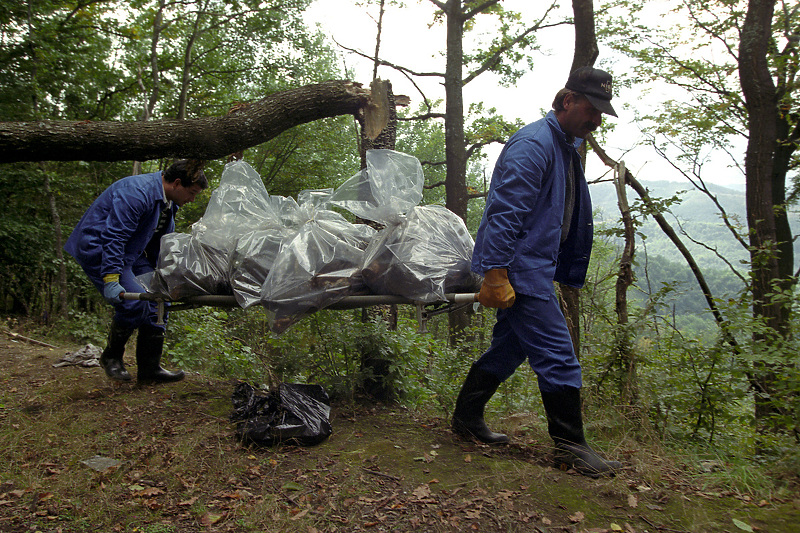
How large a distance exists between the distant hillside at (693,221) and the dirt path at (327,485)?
2.60 metres

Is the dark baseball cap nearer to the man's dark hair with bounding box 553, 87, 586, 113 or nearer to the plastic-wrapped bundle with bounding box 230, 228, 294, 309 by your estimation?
the man's dark hair with bounding box 553, 87, 586, 113

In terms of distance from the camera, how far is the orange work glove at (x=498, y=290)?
2.46 meters

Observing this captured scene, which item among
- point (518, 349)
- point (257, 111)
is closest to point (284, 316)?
point (518, 349)

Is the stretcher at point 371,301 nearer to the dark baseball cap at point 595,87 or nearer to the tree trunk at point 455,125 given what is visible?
the dark baseball cap at point 595,87

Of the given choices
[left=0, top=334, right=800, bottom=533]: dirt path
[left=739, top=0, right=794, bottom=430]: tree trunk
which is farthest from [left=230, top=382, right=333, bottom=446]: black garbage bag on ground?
[left=739, top=0, right=794, bottom=430]: tree trunk

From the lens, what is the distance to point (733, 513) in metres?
2.13

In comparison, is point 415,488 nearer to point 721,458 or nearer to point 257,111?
point 721,458

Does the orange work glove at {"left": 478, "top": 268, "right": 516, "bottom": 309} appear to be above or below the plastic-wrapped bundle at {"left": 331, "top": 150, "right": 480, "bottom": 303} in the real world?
below

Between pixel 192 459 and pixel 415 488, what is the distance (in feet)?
3.87

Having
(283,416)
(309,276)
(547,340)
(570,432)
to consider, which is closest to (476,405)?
(570,432)

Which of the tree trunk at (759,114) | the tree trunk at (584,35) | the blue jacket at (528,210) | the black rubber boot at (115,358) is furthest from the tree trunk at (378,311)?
the tree trunk at (759,114)

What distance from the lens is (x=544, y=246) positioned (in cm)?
256

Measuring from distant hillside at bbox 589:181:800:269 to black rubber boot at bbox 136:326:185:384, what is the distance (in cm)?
392

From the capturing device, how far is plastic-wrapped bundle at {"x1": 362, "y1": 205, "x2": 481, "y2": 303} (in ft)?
8.93
